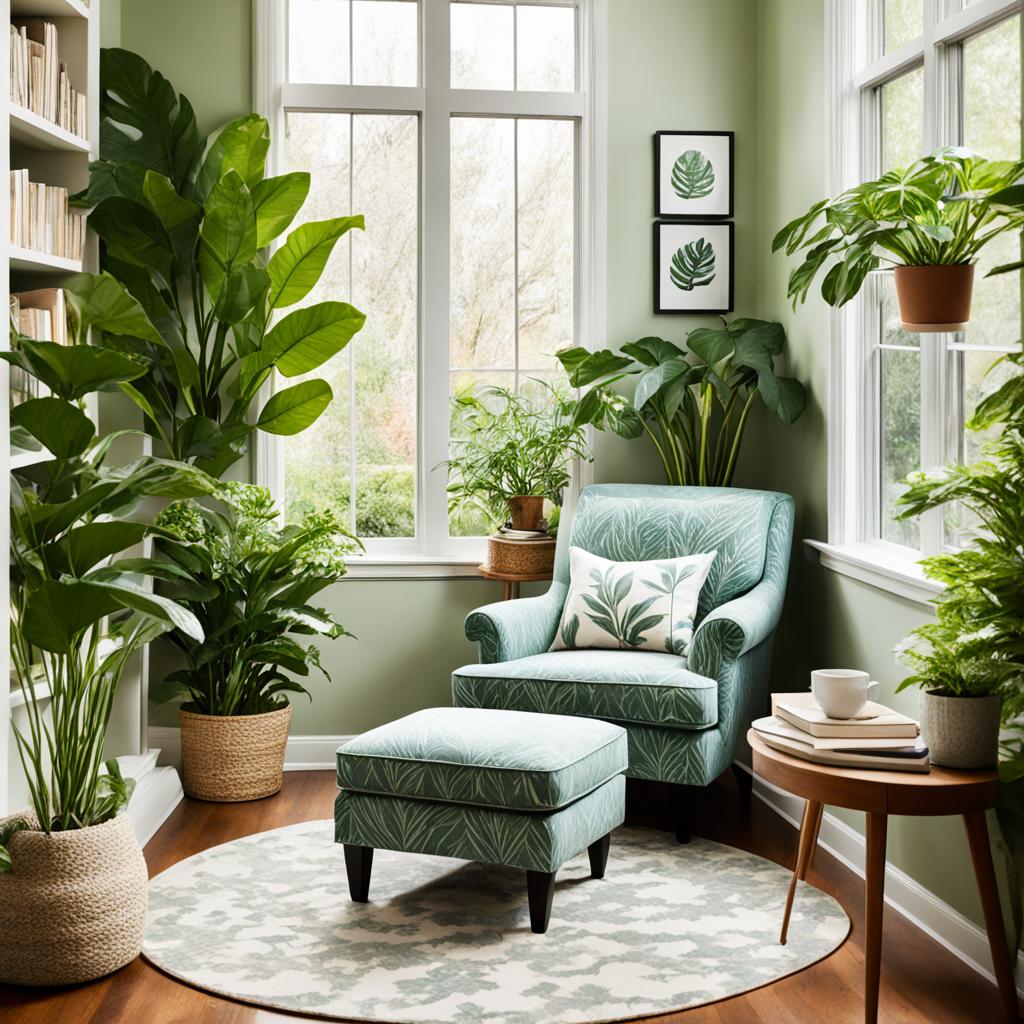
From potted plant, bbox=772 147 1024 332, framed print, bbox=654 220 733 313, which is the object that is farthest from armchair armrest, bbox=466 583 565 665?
potted plant, bbox=772 147 1024 332

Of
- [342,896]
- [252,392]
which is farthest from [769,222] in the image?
[342,896]

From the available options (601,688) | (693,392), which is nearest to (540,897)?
(601,688)

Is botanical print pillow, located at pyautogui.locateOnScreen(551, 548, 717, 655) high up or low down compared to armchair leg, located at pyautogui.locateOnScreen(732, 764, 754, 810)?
up

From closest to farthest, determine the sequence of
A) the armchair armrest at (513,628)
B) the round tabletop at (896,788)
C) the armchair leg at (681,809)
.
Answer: the round tabletop at (896,788), the armchair leg at (681,809), the armchair armrest at (513,628)

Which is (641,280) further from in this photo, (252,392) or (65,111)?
(65,111)

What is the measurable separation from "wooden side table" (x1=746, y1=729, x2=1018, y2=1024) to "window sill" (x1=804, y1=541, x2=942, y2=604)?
56 cm

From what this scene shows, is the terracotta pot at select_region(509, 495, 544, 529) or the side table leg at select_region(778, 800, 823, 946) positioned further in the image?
the terracotta pot at select_region(509, 495, 544, 529)

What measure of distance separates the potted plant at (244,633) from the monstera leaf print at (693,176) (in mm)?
1751

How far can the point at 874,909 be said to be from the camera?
2.52 meters

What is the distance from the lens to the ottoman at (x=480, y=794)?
2998 mm

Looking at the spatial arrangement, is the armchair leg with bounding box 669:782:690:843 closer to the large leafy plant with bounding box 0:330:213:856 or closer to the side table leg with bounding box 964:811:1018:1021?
the side table leg with bounding box 964:811:1018:1021

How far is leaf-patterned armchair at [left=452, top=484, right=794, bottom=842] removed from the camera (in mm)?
3580

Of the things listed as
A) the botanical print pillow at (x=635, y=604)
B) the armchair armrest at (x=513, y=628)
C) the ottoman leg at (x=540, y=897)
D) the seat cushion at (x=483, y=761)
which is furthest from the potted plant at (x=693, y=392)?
the ottoman leg at (x=540, y=897)

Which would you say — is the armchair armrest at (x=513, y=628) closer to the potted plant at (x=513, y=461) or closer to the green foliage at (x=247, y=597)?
the potted plant at (x=513, y=461)
